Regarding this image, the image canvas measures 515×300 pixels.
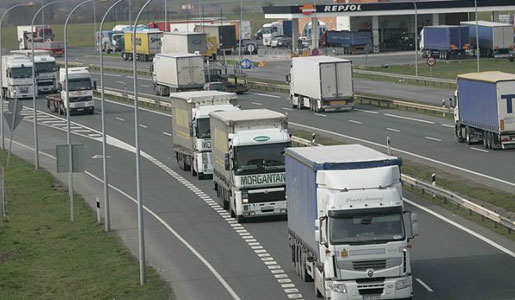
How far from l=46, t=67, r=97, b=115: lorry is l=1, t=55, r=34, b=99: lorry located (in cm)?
997

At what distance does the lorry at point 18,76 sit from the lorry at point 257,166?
57.8 meters

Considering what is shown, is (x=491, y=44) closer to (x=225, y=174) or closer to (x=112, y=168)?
(x=112, y=168)

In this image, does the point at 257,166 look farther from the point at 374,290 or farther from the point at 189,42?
the point at 189,42

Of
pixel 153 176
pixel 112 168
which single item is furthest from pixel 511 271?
pixel 112 168

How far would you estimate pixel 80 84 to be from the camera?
82.2 m

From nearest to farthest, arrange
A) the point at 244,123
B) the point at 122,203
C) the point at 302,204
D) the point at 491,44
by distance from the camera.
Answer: the point at 302,204 < the point at 244,123 < the point at 122,203 < the point at 491,44

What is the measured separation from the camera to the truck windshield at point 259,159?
3928cm

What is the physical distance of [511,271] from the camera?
3041 centimetres

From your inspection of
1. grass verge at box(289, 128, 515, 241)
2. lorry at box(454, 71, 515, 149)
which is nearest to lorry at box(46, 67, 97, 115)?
lorry at box(454, 71, 515, 149)

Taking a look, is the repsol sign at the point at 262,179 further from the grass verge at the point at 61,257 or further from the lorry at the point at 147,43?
the lorry at the point at 147,43

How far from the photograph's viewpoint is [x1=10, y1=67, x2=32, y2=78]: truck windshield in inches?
3784

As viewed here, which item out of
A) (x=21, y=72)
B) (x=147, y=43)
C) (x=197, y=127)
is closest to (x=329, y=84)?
(x=197, y=127)

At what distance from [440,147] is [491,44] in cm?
6735

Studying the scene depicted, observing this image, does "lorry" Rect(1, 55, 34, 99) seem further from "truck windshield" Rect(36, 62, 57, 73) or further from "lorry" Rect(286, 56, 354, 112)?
"lorry" Rect(286, 56, 354, 112)
